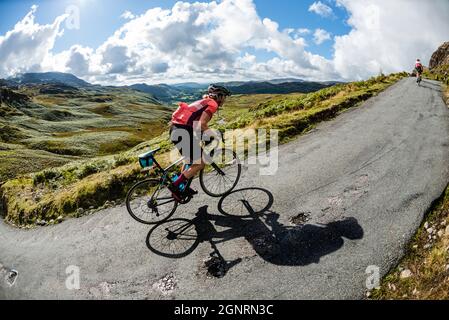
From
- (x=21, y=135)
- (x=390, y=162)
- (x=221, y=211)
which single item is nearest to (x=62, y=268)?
(x=221, y=211)

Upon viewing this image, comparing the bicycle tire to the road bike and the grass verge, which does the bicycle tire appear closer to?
the road bike

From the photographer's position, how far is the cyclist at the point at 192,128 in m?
8.77

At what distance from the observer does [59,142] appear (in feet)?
229

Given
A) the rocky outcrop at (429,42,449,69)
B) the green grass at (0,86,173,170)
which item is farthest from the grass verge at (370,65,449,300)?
the rocky outcrop at (429,42,449,69)

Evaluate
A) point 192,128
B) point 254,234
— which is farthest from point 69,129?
point 254,234

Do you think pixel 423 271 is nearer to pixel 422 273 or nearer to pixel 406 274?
pixel 422 273

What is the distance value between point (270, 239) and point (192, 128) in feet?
12.5

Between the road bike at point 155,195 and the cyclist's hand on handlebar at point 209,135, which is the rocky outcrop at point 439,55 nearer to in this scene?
the cyclist's hand on handlebar at point 209,135

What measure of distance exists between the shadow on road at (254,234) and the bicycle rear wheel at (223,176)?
28.2 inches

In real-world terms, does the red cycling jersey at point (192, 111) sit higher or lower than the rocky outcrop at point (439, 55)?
lower

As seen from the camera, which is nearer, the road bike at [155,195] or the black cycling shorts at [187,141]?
the black cycling shorts at [187,141]

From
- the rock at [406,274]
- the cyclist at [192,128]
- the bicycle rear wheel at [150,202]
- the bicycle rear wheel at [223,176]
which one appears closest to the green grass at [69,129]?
the bicycle rear wheel at [150,202]
